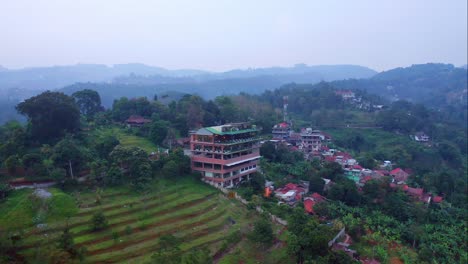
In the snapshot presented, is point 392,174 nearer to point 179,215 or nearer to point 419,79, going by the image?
point 179,215

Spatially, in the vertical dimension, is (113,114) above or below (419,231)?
above

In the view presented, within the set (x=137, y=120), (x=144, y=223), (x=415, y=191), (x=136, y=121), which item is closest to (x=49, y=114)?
(x=136, y=121)

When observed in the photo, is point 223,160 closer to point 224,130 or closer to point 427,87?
point 224,130

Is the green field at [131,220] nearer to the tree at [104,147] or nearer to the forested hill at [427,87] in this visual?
the tree at [104,147]

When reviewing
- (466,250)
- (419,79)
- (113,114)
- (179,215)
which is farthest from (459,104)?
(179,215)

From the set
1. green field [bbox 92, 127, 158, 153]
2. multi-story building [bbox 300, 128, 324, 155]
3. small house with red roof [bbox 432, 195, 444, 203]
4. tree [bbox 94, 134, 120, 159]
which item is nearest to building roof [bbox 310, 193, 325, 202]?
small house with red roof [bbox 432, 195, 444, 203]
